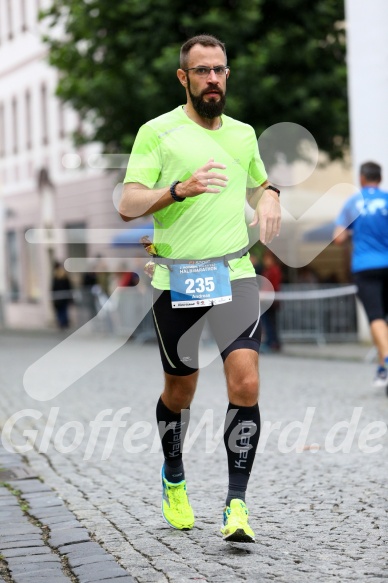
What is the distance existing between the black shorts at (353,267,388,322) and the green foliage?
36.7ft

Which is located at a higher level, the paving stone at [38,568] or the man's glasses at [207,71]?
the man's glasses at [207,71]

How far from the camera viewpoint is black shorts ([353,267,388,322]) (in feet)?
36.1

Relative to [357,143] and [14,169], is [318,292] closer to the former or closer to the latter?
[357,143]

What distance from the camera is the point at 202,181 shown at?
486 cm

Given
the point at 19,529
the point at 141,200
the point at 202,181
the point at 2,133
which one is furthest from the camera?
the point at 2,133

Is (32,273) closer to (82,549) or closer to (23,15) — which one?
(23,15)

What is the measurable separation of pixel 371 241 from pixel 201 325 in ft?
19.8

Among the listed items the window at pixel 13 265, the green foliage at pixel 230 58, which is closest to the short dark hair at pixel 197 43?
the green foliage at pixel 230 58

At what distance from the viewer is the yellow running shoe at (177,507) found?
5.54 meters

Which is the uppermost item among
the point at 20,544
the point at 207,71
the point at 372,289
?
the point at 207,71

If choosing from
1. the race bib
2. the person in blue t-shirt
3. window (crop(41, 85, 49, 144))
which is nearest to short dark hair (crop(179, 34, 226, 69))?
the race bib

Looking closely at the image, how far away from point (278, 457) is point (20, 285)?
3534 centimetres

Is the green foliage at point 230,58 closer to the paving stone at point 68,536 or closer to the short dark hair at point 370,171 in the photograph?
the short dark hair at point 370,171

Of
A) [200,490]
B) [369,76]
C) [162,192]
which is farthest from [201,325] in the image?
[369,76]
